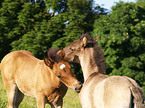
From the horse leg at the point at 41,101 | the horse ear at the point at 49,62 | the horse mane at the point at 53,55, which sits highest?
the horse mane at the point at 53,55

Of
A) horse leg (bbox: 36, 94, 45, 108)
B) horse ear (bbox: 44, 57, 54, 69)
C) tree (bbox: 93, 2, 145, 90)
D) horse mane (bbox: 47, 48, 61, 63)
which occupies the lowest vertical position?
tree (bbox: 93, 2, 145, 90)

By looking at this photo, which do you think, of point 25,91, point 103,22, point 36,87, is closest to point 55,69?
point 36,87

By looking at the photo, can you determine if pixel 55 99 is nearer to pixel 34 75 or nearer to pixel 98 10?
pixel 34 75

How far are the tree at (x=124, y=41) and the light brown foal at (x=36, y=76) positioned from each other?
17.2 m

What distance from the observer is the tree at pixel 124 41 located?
894 inches

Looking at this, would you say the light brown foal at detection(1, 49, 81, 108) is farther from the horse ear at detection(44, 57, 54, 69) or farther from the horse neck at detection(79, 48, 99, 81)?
the horse neck at detection(79, 48, 99, 81)

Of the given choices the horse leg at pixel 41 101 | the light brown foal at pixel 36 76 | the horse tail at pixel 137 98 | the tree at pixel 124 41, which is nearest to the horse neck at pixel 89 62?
A: the light brown foal at pixel 36 76

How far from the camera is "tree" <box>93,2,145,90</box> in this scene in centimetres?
2272

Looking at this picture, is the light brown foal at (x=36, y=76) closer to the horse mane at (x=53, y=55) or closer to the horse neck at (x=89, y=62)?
the horse mane at (x=53, y=55)

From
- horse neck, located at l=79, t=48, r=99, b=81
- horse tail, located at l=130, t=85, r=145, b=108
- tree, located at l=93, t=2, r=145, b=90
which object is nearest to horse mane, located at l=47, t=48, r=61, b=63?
horse neck, located at l=79, t=48, r=99, b=81

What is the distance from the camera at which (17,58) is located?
571cm

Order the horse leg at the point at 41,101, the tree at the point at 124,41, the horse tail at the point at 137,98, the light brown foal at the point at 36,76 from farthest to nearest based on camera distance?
the tree at the point at 124,41
the horse leg at the point at 41,101
the light brown foal at the point at 36,76
the horse tail at the point at 137,98

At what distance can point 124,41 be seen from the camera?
73.4 feet

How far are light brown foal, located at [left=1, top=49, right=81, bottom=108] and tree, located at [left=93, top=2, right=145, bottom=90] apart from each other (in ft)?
56.4
